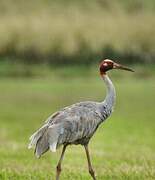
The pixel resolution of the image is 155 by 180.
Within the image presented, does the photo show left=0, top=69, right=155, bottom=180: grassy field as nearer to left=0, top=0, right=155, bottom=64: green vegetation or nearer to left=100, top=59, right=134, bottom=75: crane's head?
left=100, top=59, right=134, bottom=75: crane's head

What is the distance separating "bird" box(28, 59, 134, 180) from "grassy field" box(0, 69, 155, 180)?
1159 millimetres

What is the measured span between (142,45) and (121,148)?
161ft

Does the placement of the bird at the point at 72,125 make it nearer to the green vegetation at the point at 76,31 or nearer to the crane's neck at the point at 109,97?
the crane's neck at the point at 109,97

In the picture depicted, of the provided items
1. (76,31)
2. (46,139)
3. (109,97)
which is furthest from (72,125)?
(76,31)

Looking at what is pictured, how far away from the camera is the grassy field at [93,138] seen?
12438 mm

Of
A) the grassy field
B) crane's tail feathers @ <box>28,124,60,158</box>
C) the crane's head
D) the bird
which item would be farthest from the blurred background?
the crane's head

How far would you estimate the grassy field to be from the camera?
40.8ft

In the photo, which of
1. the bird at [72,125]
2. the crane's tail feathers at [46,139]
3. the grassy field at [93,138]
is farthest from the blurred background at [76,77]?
the crane's tail feathers at [46,139]

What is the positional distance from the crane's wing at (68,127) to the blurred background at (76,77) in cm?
121

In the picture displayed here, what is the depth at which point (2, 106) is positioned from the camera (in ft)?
105

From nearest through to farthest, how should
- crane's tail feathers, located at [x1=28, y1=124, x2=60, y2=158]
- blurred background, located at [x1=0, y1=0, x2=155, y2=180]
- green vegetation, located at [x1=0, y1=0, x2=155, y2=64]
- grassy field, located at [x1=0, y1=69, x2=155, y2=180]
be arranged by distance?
crane's tail feathers, located at [x1=28, y1=124, x2=60, y2=158]
grassy field, located at [x1=0, y1=69, x2=155, y2=180]
blurred background, located at [x1=0, y1=0, x2=155, y2=180]
green vegetation, located at [x1=0, y1=0, x2=155, y2=64]

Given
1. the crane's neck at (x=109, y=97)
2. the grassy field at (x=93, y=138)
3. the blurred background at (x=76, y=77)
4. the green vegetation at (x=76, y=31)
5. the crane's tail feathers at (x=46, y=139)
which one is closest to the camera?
the crane's tail feathers at (x=46, y=139)

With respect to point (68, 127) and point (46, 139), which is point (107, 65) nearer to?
point (68, 127)

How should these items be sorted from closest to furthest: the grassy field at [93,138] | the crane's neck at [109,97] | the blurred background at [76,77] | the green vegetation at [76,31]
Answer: the crane's neck at [109,97] < the grassy field at [93,138] < the blurred background at [76,77] < the green vegetation at [76,31]
